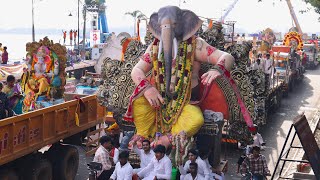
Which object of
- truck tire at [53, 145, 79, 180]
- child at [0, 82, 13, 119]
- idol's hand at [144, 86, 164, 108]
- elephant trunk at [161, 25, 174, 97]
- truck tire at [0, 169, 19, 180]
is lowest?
truck tire at [53, 145, 79, 180]

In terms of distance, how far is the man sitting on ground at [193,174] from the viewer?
6.92 meters

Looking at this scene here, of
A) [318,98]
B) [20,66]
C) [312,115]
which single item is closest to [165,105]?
[312,115]

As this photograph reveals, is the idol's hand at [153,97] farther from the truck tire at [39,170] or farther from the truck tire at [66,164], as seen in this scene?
the truck tire at [66,164]

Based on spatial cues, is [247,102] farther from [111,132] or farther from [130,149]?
[111,132]

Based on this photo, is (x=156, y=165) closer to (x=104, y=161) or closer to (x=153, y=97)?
(x=104, y=161)

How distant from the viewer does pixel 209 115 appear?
8180 mm

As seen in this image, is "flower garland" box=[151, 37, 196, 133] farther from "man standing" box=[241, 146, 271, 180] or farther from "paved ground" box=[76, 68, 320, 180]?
"paved ground" box=[76, 68, 320, 180]

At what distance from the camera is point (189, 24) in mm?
7812

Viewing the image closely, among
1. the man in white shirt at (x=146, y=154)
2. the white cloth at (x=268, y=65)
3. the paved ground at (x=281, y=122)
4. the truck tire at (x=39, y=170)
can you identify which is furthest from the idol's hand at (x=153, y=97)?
the white cloth at (x=268, y=65)

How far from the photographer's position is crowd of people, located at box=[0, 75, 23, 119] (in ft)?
27.9

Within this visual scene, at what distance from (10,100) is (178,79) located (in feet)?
11.2

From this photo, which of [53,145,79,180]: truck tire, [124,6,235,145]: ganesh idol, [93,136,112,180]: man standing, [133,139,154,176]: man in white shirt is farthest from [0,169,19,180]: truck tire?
[133,139,154,176]: man in white shirt

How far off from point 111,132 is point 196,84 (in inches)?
127

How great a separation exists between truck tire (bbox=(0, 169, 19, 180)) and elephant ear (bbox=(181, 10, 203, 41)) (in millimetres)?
3584
